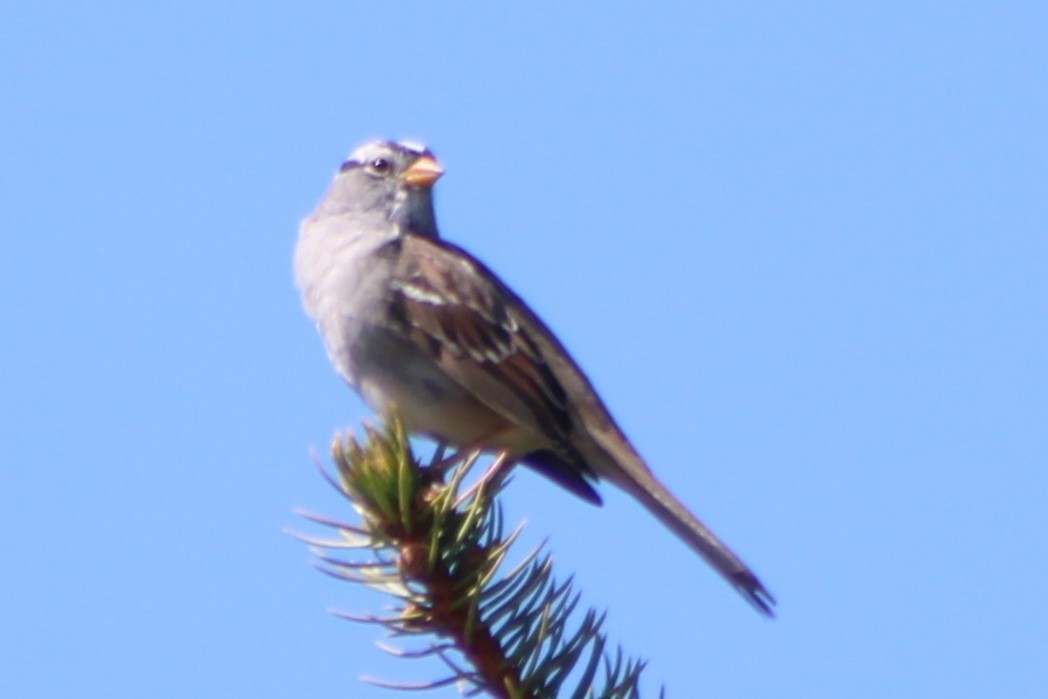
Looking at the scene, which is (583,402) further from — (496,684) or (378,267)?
(496,684)

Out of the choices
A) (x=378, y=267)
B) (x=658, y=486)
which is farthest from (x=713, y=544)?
(x=378, y=267)

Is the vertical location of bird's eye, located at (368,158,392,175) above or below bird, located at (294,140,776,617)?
above

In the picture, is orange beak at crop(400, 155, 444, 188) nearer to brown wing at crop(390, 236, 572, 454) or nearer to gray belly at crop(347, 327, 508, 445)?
brown wing at crop(390, 236, 572, 454)

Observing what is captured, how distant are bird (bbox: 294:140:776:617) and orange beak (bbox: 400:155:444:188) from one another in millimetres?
268

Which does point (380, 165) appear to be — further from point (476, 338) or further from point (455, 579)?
point (455, 579)

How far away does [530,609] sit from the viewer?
2184 millimetres

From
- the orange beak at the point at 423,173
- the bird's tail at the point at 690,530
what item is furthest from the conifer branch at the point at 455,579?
the orange beak at the point at 423,173

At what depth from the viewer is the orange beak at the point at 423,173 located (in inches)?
203

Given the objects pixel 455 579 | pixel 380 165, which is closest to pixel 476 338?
pixel 380 165

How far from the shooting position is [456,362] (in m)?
4.54

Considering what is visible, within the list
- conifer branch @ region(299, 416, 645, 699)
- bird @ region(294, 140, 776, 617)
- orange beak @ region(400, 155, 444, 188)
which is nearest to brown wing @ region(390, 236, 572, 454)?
bird @ region(294, 140, 776, 617)

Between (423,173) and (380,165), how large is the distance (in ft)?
0.77

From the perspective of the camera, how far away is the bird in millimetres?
4438

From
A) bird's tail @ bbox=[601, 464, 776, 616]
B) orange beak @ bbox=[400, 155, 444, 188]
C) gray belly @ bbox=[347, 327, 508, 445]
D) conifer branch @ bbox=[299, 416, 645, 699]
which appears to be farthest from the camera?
orange beak @ bbox=[400, 155, 444, 188]
